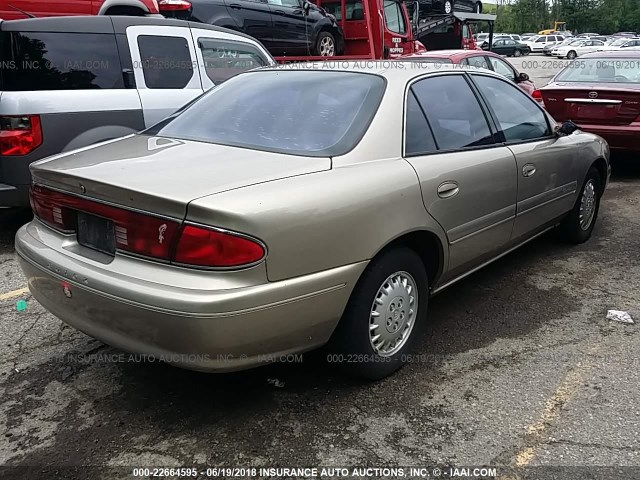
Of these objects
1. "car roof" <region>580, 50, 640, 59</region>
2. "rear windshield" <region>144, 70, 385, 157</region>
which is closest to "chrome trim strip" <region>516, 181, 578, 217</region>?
"rear windshield" <region>144, 70, 385, 157</region>

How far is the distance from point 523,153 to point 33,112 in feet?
12.0

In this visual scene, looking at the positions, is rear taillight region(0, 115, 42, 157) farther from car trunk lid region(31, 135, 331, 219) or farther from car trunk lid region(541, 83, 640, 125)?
car trunk lid region(541, 83, 640, 125)

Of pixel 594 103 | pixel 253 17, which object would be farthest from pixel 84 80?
pixel 594 103

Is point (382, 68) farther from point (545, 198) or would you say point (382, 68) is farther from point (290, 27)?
point (290, 27)

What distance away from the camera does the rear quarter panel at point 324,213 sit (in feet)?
7.64

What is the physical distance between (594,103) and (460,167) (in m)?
4.82

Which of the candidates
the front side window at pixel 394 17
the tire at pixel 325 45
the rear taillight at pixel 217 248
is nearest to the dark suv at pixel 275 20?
the tire at pixel 325 45

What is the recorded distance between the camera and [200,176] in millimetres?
2525

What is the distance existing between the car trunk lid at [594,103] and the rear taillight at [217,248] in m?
6.24

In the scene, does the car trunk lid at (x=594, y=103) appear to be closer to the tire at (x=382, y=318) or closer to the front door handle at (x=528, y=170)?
the front door handle at (x=528, y=170)

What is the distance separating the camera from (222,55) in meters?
6.38

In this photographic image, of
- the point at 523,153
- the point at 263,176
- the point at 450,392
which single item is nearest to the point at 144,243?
the point at 263,176

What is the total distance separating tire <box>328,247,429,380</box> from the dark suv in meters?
7.23

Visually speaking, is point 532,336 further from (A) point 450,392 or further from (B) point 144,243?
(B) point 144,243
